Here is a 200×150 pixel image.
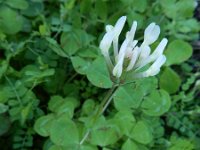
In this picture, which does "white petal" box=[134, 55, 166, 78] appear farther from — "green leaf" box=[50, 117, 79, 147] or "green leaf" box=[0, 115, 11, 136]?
"green leaf" box=[0, 115, 11, 136]

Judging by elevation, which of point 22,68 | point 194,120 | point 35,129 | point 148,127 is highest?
point 22,68

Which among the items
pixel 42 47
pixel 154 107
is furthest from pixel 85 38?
pixel 154 107

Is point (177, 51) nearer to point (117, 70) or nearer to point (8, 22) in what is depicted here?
point (8, 22)

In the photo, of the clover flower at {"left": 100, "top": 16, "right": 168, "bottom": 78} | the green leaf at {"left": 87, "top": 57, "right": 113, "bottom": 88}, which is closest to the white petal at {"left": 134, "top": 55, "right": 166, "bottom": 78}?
the clover flower at {"left": 100, "top": 16, "right": 168, "bottom": 78}

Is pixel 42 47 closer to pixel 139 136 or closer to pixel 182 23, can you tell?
pixel 139 136

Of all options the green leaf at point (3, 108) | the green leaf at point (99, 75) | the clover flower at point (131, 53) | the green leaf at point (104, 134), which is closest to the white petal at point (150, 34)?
the clover flower at point (131, 53)

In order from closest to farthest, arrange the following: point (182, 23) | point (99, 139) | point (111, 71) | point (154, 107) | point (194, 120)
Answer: point (111, 71), point (99, 139), point (154, 107), point (194, 120), point (182, 23)

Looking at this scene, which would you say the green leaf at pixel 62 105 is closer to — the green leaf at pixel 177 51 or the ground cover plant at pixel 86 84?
the ground cover plant at pixel 86 84
